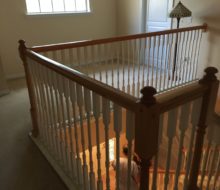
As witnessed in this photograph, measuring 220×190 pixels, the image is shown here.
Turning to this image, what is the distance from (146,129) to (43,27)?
429 centimetres

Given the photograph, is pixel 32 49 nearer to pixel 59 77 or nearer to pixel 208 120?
pixel 59 77

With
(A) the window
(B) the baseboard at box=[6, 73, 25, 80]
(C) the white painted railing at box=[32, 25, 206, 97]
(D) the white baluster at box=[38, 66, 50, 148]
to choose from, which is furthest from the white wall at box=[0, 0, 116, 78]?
(D) the white baluster at box=[38, 66, 50, 148]

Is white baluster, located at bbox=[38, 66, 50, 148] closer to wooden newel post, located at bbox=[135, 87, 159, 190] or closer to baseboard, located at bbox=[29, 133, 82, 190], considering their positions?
baseboard, located at bbox=[29, 133, 82, 190]

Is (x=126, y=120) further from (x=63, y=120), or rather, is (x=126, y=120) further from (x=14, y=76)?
(x=14, y=76)

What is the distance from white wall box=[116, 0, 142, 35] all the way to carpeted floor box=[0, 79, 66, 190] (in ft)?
10.7

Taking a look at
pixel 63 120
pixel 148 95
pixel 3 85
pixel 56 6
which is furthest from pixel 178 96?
pixel 56 6

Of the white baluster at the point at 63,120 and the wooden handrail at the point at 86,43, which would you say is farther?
the wooden handrail at the point at 86,43

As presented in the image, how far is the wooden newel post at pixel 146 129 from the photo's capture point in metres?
0.88

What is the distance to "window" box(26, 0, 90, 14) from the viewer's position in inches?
175

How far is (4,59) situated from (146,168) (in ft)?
13.5

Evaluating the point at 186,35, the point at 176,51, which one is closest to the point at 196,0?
the point at 186,35

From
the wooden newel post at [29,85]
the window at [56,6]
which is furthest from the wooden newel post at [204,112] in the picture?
the window at [56,6]

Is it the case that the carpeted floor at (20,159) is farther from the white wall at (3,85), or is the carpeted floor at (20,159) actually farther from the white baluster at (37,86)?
the white wall at (3,85)

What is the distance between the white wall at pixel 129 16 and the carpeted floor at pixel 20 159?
10.7 feet
